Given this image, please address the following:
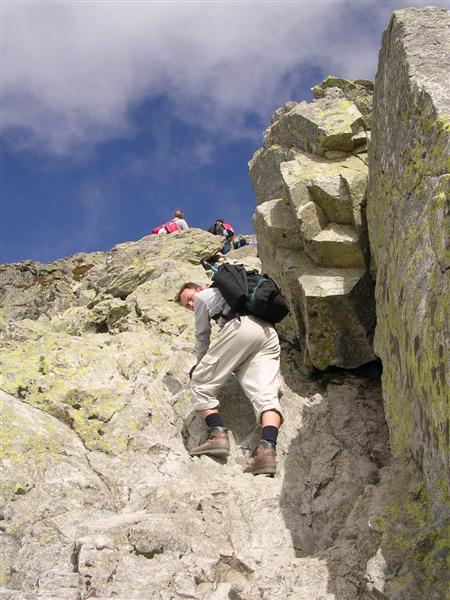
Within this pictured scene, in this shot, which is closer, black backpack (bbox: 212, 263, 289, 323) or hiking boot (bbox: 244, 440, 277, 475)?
hiking boot (bbox: 244, 440, 277, 475)

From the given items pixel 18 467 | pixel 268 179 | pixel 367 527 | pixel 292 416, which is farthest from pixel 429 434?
pixel 268 179

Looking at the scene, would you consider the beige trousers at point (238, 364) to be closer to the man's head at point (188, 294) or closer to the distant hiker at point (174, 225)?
the man's head at point (188, 294)

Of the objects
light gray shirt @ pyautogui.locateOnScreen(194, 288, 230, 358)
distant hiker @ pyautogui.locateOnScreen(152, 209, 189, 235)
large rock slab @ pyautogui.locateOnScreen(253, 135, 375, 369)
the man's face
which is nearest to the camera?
light gray shirt @ pyautogui.locateOnScreen(194, 288, 230, 358)

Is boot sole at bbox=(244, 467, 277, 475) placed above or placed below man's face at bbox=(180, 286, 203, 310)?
below

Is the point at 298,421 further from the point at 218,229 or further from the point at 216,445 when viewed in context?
the point at 218,229

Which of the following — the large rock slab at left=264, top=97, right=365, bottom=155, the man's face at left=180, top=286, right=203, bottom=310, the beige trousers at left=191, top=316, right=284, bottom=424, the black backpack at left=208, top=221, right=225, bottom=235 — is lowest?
the beige trousers at left=191, top=316, right=284, bottom=424

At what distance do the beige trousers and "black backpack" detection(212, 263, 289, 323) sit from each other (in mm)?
220

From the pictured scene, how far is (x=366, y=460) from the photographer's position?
10.3m

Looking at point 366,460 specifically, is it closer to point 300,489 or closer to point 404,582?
point 300,489

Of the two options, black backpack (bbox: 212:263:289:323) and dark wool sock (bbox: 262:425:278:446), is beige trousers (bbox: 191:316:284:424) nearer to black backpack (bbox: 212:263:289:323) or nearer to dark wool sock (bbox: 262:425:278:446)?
black backpack (bbox: 212:263:289:323)

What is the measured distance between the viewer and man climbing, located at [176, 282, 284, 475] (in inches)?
430

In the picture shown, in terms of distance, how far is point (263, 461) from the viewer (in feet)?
33.6

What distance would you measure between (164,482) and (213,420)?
1620 mm

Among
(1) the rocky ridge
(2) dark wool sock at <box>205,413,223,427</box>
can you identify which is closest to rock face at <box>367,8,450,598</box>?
(1) the rocky ridge
